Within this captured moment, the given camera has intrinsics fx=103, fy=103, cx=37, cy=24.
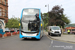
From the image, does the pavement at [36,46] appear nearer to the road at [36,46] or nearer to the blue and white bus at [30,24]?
the road at [36,46]

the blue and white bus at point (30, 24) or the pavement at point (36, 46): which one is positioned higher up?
the blue and white bus at point (30, 24)

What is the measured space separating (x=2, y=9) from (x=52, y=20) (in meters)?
15.3

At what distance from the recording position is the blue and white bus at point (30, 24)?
12.3 m

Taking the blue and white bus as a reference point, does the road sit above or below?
below

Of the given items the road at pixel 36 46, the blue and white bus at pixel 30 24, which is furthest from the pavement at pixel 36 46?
the blue and white bus at pixel 30 24

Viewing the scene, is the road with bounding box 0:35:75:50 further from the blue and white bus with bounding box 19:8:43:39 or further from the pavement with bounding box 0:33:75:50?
the blue and white bus with bounding box 19:8:43:39

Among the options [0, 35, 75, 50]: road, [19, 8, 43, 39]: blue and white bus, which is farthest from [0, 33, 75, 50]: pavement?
[19, 8, 43, 39]: blue and white bus

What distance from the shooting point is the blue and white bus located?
1230 cm

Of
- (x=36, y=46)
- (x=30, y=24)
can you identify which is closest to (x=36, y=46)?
(x=36, y=46)

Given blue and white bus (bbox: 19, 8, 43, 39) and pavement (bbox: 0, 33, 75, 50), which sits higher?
blue and white bus (bbox: 19, 8, 43, 39)

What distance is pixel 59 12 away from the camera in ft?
110

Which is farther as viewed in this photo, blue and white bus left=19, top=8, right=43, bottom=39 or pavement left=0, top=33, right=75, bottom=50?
blue and white bus left=19, top=8, right=43, bottom=39

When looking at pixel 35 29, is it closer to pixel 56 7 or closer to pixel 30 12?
pixel 30 12

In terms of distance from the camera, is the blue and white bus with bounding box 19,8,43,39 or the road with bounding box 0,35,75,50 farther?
the blue and white bus with bounding box 19,8,43,39
